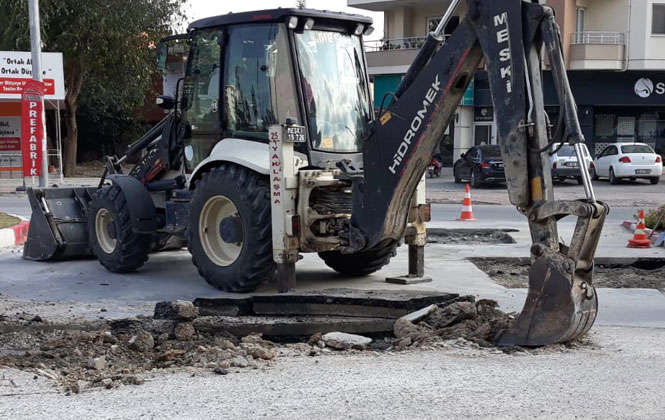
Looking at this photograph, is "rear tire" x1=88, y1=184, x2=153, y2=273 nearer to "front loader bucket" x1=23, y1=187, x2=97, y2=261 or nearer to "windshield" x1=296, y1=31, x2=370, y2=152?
"front loader bucket" x1=23, y1=187, x2=97, y2=261

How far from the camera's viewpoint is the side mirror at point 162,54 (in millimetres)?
10391

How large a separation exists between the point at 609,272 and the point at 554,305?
5359mm

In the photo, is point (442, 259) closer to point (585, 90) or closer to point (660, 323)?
point (660, 323)

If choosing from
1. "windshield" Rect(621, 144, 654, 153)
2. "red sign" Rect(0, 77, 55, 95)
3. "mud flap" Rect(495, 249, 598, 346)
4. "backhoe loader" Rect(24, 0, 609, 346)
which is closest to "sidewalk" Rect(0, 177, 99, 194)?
"red sign" Rect(0, 77, 55, 95)

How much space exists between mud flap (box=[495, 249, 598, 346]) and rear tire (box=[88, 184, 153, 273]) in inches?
216

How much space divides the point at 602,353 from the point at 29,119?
17.7 metres

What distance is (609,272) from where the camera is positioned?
1147cm

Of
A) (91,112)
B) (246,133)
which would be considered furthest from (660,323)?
(91,112)

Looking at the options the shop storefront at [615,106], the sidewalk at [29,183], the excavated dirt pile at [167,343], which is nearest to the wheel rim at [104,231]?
the excavated dirt pile at [167,343]

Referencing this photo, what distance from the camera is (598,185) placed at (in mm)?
30141

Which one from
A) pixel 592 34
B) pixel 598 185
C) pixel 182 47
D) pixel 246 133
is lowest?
pixel 598 185

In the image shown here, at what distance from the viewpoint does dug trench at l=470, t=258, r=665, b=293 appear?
10.6 meters

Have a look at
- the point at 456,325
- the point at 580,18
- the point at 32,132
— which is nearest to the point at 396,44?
the point at 580,18

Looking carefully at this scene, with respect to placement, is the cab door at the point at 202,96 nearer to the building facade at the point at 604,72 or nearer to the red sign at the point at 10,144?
the building facade at the point at 604,72
